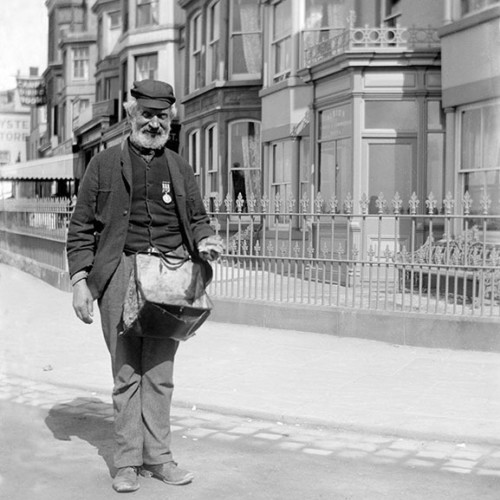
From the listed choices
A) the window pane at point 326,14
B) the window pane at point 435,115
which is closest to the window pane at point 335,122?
the window pane at point 435,115

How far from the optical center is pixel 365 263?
10.6m

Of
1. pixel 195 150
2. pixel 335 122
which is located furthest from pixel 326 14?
pixel 195 150

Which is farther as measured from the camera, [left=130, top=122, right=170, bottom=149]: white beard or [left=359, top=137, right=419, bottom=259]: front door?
[left=359, top=137, right=419, bottom=259]: front door

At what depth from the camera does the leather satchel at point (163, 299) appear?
16.3 ft

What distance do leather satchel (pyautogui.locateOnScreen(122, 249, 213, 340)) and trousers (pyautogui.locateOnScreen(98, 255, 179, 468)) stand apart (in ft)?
0.43

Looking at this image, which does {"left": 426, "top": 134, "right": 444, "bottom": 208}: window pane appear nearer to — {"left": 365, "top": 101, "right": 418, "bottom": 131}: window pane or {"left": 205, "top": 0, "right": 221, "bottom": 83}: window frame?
{"left": 365, "top": 101, "right": 418, "bottom": 131}: window pane

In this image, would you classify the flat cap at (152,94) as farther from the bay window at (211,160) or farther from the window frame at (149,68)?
the window frame at (149,68)

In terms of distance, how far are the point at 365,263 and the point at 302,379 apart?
255cm

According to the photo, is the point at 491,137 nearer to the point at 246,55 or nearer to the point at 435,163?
the point at 435,163

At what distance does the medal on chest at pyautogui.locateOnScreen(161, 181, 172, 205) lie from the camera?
5285 mm

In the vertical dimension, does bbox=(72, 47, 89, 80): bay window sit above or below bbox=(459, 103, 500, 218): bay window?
above

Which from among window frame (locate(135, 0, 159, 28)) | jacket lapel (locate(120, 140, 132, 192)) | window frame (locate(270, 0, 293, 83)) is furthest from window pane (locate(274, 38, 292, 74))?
jacket lapel (locate(120, 140, 132, 192))

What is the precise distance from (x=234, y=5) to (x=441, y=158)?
8.92 metres

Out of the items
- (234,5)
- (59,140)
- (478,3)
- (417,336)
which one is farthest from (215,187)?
(59,140)
